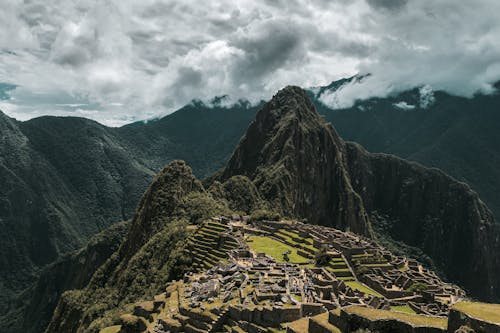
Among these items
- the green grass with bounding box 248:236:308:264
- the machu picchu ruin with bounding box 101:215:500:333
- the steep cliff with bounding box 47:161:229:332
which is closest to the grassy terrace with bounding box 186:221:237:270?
the machu picchu ruin with bounding box 101:215:500:333

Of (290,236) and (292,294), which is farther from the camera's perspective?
(290,236)

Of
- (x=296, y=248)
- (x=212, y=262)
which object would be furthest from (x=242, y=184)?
(x=212, y=262)

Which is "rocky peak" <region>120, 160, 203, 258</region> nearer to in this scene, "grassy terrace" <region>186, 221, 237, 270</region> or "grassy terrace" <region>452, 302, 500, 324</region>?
"grassy terrace" <region>186, 221, 237, 270</region>

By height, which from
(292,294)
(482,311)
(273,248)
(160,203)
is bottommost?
(273,248)

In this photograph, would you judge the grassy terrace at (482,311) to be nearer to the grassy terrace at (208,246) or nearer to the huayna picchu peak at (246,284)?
the huayna picchu peak at (246,284)

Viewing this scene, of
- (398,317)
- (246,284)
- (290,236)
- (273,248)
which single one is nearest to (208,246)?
(273,248)

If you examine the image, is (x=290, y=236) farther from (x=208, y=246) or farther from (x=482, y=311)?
(x=482, y=311)

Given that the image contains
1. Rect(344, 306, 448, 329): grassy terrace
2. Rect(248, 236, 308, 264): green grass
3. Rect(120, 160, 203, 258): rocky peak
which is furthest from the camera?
Rect(120, 160, 203, 258): rocky peak
